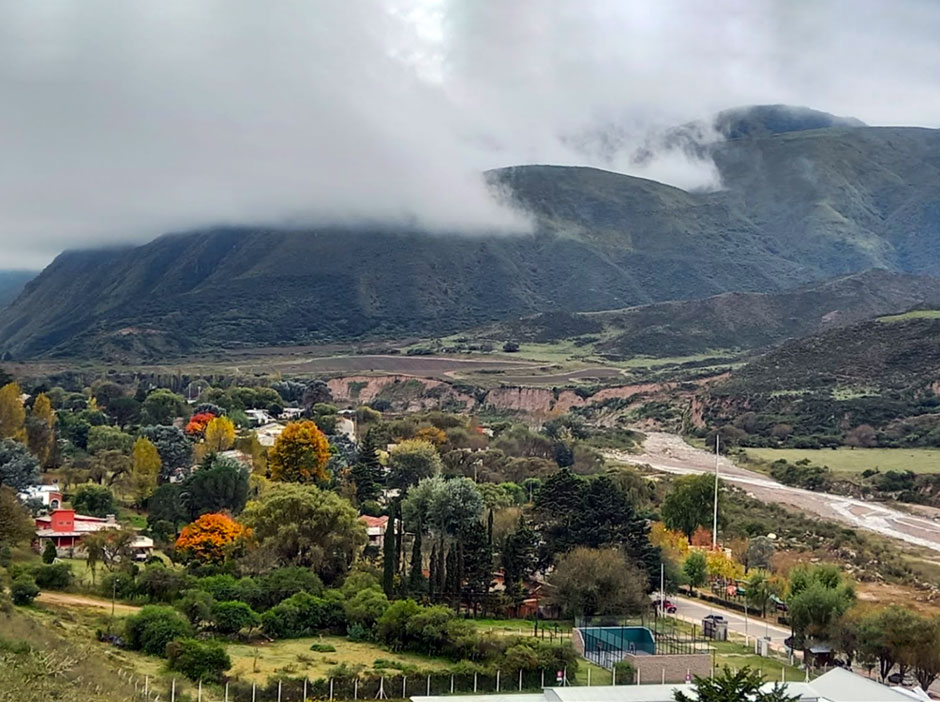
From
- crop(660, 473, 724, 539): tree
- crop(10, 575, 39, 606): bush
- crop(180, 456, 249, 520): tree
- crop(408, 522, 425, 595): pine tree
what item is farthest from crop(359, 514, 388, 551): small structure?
crop(10, 575, 39, 606): bush

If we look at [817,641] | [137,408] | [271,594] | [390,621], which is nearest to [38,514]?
[271,594]

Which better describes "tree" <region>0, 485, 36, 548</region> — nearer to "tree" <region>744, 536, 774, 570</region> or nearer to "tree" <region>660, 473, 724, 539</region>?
"tree" <region>660, 473, 724, 539</region>

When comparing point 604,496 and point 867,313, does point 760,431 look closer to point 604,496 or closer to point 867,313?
point 604,496

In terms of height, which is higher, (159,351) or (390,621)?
(159,351)

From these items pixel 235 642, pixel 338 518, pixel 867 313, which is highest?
pixel 867 313

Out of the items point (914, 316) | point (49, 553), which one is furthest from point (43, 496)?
point (914, 316)
